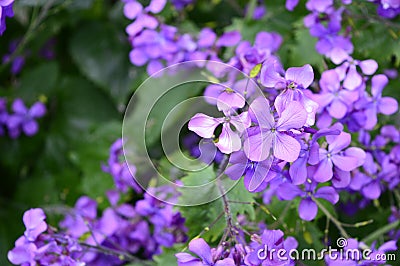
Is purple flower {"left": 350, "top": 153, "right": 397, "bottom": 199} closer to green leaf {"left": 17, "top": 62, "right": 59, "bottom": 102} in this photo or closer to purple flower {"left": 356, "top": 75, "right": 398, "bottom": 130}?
purple flower {"left": 356, "top": 75, "right": 398, "bottom": 130}

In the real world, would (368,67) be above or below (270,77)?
below

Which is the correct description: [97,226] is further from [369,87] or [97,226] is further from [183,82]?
[369,87]

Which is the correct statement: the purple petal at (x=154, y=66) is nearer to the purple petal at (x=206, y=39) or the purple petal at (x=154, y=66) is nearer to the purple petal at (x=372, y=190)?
the purple petal at (x=206, y=39)

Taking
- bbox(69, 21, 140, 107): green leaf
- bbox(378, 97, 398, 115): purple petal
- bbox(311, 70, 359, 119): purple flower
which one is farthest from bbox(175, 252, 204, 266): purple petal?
bbox(69, 21, 140, 107): green leaf

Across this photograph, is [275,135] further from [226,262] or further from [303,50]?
[303,50]

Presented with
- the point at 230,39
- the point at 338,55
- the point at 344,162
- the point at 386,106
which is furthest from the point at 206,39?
the point at 344,162
